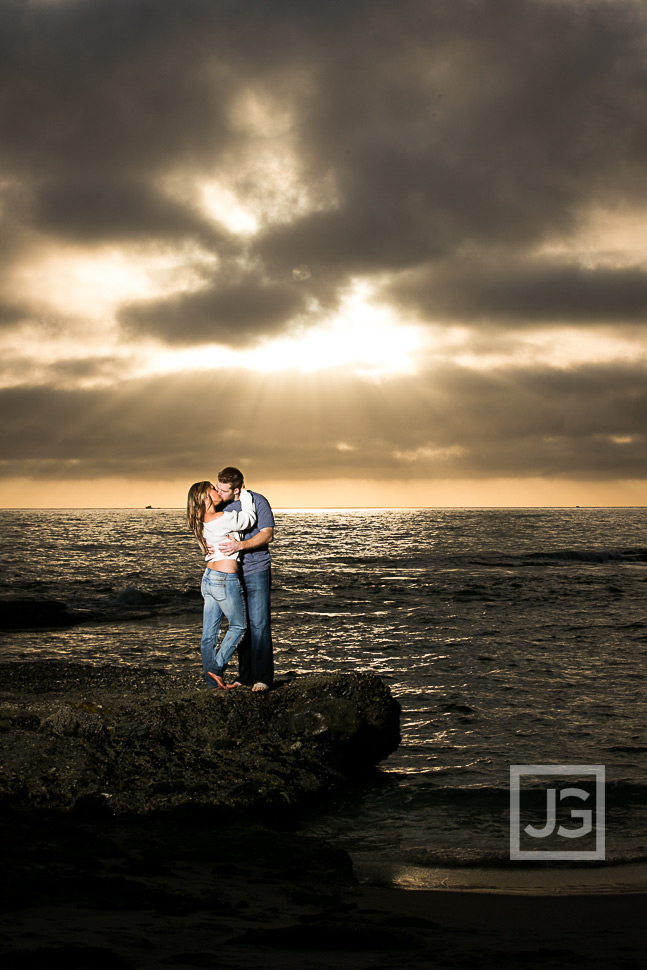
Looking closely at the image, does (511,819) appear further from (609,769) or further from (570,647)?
(570,647)

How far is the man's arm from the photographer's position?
24.2 ft

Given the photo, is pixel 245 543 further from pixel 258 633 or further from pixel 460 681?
A: pixel 460 681

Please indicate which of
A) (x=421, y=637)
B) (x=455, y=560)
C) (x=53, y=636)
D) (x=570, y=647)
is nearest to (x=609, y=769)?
(x=570, y=647)

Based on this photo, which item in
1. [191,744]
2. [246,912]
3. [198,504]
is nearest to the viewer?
[246,912]

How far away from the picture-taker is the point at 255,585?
764 cm

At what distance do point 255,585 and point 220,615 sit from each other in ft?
1.71

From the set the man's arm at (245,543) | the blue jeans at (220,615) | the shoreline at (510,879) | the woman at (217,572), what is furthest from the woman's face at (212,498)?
the shoreline at (510,879)

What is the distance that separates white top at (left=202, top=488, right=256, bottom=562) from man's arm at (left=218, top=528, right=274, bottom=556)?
0.05 meters

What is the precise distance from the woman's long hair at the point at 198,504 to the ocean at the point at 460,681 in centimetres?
295

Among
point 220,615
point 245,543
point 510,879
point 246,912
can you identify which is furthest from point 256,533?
point 246,912

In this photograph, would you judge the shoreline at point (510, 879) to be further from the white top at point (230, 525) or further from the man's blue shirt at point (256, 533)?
the white top at point (230, 525)

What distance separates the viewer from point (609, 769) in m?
7.60

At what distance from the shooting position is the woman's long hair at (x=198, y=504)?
24.2 ft

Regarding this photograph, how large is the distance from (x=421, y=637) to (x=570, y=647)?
10.9ft
